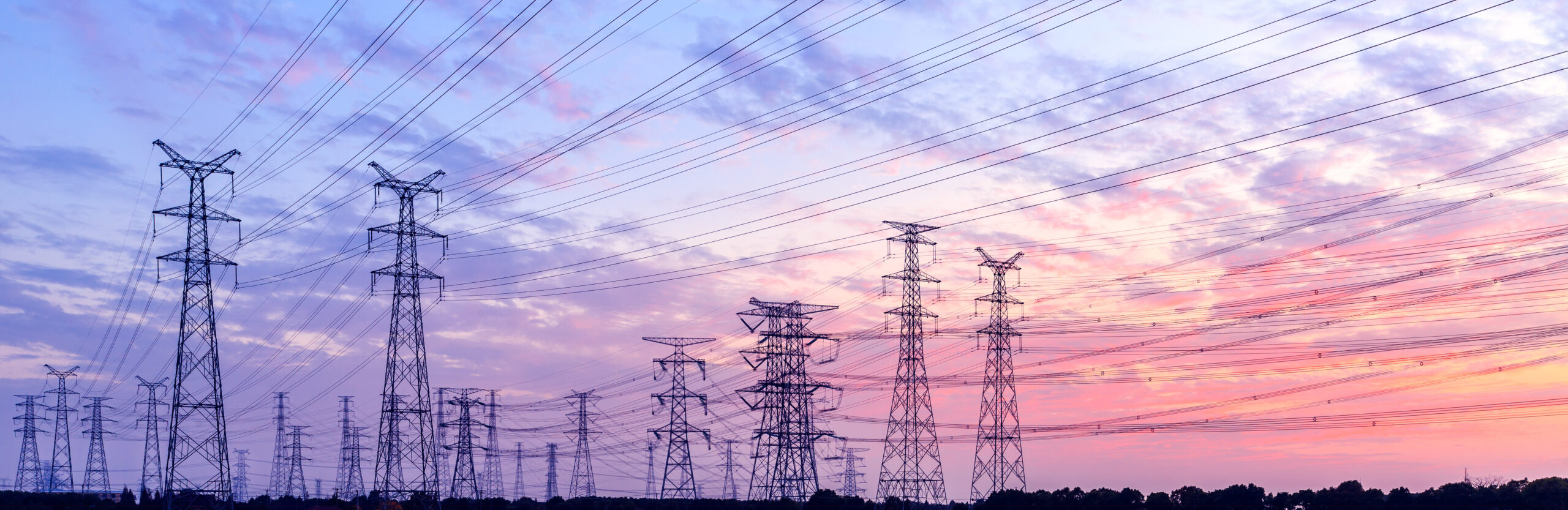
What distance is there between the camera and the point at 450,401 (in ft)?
388

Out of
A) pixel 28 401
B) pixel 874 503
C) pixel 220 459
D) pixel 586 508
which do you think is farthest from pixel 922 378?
pixel 28 401

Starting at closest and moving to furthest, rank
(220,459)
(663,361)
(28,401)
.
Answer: (220,459)
(663,361)
(28,401)

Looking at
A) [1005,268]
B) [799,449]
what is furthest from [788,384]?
[1005,268]

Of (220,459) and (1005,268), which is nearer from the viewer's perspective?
(220,459)

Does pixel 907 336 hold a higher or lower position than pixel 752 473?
higher

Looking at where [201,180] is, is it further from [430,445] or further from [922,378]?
[922,378]

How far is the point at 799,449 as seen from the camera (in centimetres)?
7719

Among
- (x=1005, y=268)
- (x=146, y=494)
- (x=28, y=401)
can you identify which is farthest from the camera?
(x=28, y=401)

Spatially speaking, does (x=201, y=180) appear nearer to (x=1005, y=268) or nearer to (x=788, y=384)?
(x=788, y=384)

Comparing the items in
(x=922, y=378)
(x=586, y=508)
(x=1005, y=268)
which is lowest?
(x=586, y=508)

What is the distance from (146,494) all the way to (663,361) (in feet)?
124

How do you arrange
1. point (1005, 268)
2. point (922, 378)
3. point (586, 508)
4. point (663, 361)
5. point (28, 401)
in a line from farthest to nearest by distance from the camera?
point (28, 401)
point (586, 508)
point (663, 361)
point (1005, 268)
point (922, 378)

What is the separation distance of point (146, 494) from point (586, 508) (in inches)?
1553

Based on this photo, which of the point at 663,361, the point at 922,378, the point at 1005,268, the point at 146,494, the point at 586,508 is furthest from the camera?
the point at 586,508
